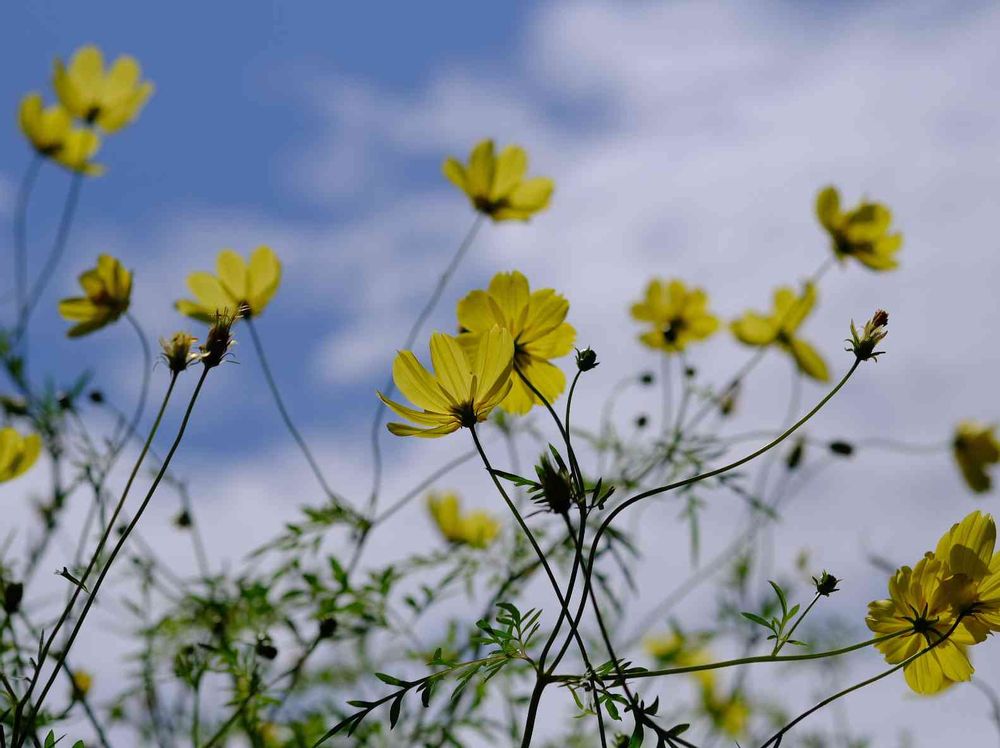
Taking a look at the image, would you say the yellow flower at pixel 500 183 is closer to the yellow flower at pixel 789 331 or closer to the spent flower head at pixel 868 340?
the yellow flower at pixel 789 331

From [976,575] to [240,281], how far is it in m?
1.11

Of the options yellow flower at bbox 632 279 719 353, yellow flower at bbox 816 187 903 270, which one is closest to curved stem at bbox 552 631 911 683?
yellow flower at bbox 632 279 719 353

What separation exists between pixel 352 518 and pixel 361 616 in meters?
0.16

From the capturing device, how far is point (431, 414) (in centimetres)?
92

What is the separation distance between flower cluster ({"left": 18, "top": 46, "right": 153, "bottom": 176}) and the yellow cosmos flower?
106cm

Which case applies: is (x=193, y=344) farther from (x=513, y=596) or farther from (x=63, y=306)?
(x=513, y=596)

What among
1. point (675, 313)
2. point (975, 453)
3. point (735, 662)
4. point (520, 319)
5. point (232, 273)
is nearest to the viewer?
point (735, 662)

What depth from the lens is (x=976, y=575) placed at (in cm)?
78

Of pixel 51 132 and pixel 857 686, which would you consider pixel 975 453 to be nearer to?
pixel 857 686

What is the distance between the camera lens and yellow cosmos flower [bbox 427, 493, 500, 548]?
192 cm

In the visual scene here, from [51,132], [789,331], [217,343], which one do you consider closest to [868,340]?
[217,343]

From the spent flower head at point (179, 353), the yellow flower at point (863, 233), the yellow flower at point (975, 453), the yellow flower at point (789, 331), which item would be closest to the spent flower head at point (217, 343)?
the spent flower head at point (179, 353)

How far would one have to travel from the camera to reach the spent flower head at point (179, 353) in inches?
34.6

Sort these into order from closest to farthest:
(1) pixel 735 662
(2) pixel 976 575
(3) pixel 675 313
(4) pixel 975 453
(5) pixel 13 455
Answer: (1) pixel 735 662, (2) pixel 976 575, (5) pixel 13 455, (3) pixel 675 313, (4) pixel 975 453
